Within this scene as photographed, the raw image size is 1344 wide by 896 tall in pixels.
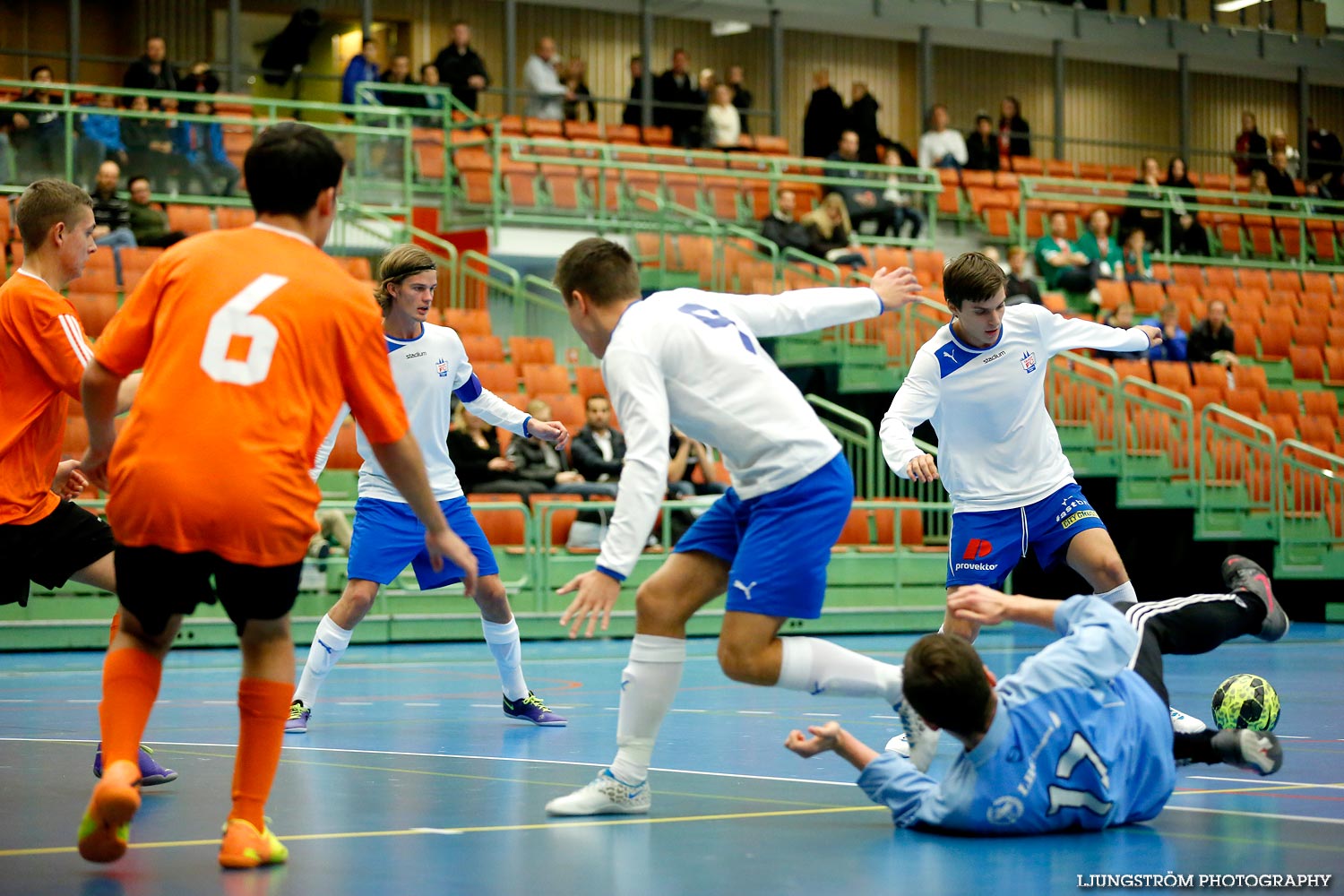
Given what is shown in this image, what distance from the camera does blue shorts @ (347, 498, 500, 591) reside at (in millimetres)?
7480

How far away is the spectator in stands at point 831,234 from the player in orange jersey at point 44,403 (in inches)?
557

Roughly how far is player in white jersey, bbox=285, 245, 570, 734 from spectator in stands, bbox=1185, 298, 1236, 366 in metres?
A: 14.2

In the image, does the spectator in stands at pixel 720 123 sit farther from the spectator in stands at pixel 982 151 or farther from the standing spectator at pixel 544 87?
the spectator in stands at pixel 982 151

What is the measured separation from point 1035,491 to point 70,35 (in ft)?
63.1

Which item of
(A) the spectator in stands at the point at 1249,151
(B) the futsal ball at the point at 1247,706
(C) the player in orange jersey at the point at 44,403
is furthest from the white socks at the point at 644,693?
(A) the spectator in stands at the point at 1249,151

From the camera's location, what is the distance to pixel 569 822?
4855 mm

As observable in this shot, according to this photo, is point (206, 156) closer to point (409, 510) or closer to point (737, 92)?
point (737, 92)

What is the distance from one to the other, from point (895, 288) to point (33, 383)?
2973mm

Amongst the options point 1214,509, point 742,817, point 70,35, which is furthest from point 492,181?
point 742,817

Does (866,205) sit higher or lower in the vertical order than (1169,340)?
higher

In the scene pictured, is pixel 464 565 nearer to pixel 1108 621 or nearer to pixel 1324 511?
pixel 1108 621

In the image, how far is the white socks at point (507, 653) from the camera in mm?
7613

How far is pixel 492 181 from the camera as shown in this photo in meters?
19.0

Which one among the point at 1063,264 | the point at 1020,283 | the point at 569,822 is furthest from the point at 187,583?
the point at 1063,264
